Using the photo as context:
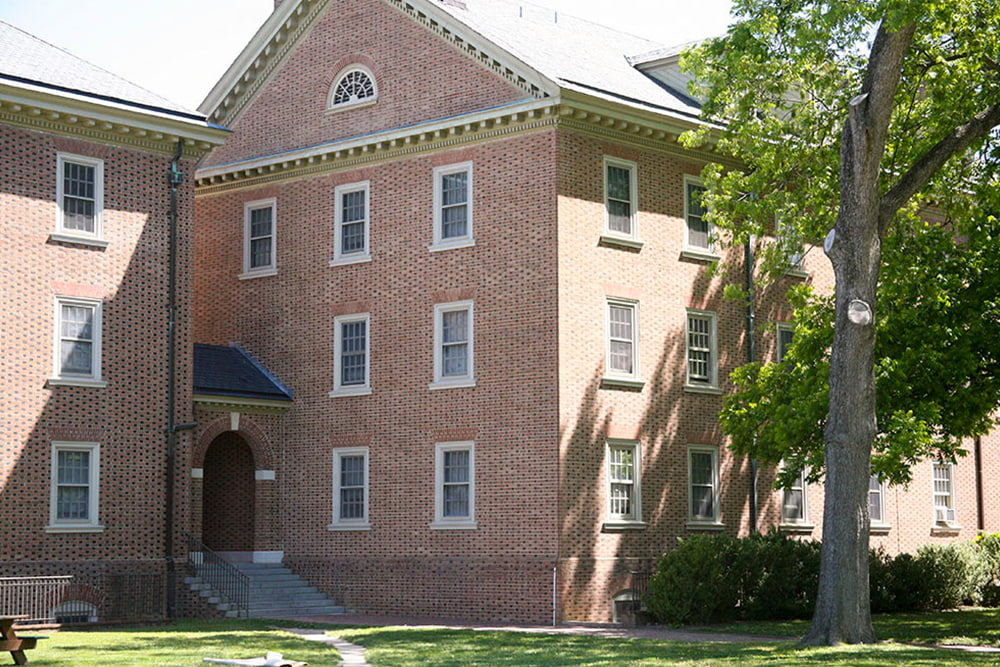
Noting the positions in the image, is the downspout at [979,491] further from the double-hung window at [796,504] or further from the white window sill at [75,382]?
the white window sill at [75,382]

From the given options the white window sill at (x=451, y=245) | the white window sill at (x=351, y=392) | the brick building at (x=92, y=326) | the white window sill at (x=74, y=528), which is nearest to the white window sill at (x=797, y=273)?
the white window sill at (x=451, y=245)

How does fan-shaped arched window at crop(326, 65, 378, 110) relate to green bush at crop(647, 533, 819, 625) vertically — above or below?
above

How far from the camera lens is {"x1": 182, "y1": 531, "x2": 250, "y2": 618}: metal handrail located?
32.1 meters

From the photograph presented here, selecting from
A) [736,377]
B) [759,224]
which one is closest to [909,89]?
[759,224]

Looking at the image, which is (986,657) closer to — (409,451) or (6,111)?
(409,451)

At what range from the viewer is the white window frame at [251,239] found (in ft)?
120

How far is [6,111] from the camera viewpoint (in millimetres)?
29938

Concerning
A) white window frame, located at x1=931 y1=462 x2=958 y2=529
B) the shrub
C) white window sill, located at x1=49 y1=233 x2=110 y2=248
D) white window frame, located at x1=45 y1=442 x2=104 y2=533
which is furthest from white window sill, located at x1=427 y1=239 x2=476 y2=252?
white window frame, located at x1=931 y1=462 x2=958 y2=529

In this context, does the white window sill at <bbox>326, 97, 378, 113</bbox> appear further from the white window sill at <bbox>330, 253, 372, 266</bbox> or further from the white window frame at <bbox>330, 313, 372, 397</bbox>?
the white window frame at <bbox>330, 313, 372, 397</bbox>

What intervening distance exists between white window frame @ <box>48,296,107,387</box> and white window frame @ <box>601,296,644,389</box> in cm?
1073

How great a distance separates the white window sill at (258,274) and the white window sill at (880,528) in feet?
55.0

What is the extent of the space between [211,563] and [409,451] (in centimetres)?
508

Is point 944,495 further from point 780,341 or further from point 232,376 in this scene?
point 232,376

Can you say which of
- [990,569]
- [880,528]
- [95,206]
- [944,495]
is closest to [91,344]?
[95,206]
